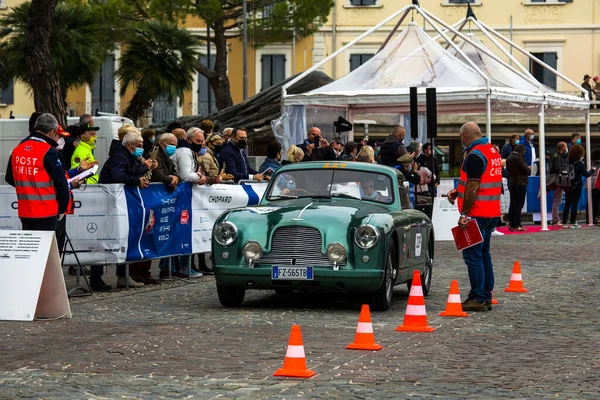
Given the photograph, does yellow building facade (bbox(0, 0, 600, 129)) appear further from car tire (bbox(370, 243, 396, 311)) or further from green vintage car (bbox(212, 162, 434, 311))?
car tire (bbox(370, 243, 396, 311))

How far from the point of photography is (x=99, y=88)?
6719 cm

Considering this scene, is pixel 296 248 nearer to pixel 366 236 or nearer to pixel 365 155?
pixel 366 236

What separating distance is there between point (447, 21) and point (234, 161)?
1741 inches

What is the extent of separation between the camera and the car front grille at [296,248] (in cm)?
1380

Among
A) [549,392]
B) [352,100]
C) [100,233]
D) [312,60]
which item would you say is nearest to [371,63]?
[352,100]

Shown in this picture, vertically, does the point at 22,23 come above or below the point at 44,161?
above

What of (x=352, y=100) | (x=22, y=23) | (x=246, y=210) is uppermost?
(x=22, y=23)

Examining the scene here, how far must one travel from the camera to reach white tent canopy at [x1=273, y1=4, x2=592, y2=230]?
28.1 m

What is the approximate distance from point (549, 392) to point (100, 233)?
8.08 metres

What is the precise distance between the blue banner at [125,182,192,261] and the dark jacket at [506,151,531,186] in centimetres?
1340

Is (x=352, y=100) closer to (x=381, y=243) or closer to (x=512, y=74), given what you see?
(x=512, y=74)

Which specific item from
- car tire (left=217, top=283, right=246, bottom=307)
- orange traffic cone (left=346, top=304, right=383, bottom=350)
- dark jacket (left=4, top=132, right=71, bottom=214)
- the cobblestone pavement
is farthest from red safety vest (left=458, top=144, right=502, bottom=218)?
dark jacket (left=4, top=132, right=71, bottom=214)

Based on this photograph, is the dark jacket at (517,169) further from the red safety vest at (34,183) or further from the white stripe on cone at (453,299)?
the red safety vest at (34,183)

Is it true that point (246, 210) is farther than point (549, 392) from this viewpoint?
Yes
